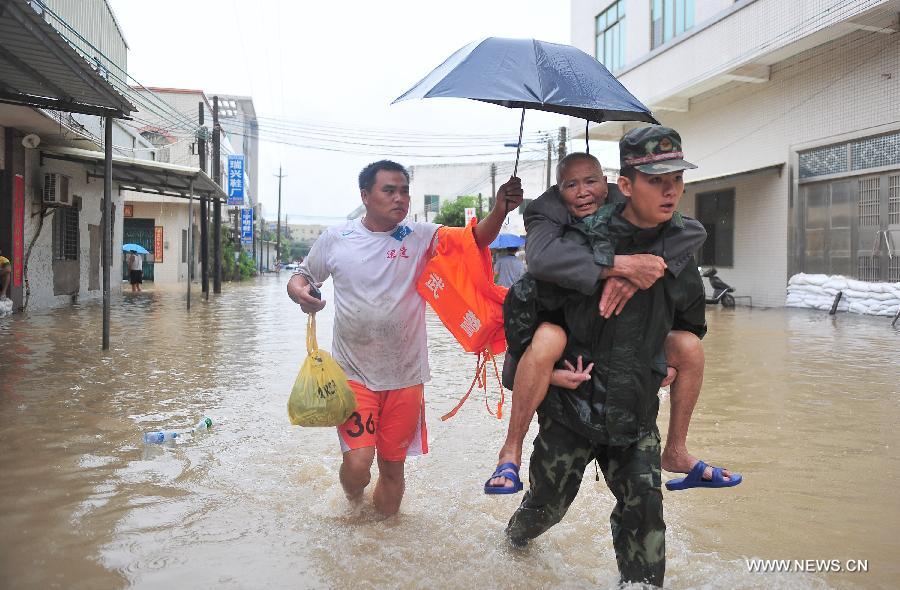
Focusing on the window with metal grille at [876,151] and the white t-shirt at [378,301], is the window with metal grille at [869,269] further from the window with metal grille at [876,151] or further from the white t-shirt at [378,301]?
the white t-shirt at [378,301]

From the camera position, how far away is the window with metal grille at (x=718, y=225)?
21172mm

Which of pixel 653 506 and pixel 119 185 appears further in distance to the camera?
pixel 119 185

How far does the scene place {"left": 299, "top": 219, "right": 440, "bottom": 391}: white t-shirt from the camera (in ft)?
12.2

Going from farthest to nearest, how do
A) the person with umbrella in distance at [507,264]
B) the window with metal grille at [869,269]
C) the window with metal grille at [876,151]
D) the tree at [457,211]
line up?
1. the tree at [457,211]
2. the window with metal grille at [869,269]
3. the window with metal grille at [876,151]
4. the person with umbrella in distance at [507,264]

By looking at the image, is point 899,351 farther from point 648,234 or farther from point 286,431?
point 648,234

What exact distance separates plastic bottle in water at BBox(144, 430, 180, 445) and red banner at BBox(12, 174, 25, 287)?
10910mm

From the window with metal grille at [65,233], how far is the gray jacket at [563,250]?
54.9 ft

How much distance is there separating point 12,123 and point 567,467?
14269 mm

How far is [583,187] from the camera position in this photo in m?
2.94

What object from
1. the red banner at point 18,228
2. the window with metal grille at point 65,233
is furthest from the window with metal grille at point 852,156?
the window with metal grille at point 65,233

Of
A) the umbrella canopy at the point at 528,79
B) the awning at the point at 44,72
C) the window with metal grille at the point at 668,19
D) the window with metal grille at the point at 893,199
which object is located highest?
the window with metal grille at the point at 668,19

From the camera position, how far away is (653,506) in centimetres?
278

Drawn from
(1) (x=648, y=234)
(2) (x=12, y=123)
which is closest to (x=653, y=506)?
(1) (x=648, y=234)

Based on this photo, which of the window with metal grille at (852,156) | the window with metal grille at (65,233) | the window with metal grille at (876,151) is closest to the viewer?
the window with metal grille at (876,151)
